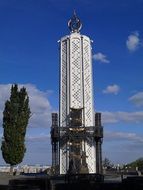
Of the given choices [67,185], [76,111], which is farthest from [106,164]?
[67,185]

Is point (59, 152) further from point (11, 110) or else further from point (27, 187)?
point (27, 187)

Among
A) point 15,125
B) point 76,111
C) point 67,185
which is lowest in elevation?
point 67,185

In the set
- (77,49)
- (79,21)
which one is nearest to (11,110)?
(77,49)

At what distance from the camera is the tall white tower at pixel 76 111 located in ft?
226

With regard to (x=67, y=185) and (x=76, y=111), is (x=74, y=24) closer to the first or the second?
(x=76, y=111)

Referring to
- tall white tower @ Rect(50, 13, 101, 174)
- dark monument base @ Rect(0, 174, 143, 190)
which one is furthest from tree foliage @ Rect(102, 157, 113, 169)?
dark monument base @ Rect(0, 174, 143, 190)

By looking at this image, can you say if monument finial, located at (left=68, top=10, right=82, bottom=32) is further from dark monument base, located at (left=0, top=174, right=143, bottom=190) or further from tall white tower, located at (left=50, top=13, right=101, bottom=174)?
dark monument base, located at (left=0, top=174, right=143, bottom=190)

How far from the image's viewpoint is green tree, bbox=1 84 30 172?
52.3 m

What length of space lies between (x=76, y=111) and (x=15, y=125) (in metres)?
17.3

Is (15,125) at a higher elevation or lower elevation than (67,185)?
higher

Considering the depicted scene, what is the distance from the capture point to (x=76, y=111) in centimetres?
6888

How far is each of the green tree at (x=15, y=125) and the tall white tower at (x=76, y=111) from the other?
612 inches

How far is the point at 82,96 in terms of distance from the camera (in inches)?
2749

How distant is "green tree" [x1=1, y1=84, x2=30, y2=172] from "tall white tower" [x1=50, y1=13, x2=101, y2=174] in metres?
15.5
